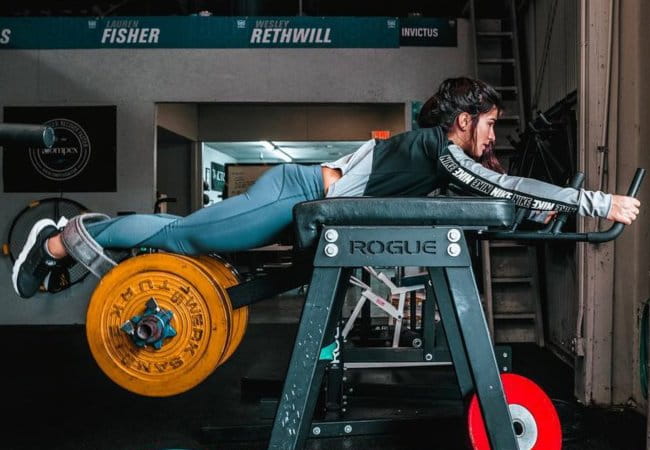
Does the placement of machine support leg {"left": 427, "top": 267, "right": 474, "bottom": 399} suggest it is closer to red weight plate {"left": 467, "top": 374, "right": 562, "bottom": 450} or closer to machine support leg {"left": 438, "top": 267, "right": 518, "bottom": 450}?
machine support leg {"left": 438, "top": 267, "right": 518, "bottom": 450}

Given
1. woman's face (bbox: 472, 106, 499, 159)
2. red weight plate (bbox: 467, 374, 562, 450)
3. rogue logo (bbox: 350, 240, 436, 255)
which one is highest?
woman's face (bbox: 472, 106, 499, 159)

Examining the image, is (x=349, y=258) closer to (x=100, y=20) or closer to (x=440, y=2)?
(x=100, y=20)

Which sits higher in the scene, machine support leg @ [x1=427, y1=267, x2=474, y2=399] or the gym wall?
the gym wall

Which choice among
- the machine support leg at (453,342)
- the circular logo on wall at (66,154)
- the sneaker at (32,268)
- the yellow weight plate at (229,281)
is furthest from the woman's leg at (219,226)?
the circular logo on wall at (66,154)

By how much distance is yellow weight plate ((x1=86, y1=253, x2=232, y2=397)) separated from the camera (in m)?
1.57

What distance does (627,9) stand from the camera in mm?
2732

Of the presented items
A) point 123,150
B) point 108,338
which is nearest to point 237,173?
point 123,150

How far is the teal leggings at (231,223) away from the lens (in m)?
1.66

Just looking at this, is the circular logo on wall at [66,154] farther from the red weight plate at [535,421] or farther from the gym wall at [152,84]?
the red weight plate at [535,421]

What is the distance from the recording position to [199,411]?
2785mm

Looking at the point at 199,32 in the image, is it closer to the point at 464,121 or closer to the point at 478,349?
the point at 464,121

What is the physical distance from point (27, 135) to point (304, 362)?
76cm

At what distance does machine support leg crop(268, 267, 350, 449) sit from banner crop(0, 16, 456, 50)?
4.09 meters

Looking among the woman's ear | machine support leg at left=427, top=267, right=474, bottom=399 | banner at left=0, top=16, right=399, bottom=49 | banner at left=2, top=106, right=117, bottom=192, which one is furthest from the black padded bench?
banner at left=2, top=106, right=117, bottom=192
